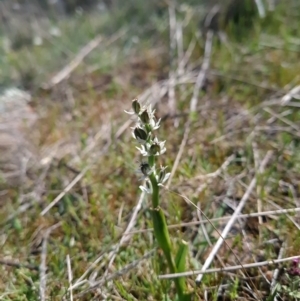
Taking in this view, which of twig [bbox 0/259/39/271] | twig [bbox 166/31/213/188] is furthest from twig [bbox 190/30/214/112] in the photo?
twig [bbox 0/259/39/271]

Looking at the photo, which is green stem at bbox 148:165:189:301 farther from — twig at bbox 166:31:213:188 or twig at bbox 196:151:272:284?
twig at bbox 166:31:213:188

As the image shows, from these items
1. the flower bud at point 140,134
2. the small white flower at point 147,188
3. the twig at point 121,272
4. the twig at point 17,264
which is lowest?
the twig at point 121,272

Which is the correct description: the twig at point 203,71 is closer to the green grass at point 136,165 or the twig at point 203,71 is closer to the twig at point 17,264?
the green grass at point 136,165

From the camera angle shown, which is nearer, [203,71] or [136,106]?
[136,106]

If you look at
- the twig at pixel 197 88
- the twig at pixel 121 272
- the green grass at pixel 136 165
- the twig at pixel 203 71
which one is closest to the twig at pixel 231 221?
the green grass at pixel 136 165

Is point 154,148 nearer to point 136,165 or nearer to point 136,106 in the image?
point 136,106

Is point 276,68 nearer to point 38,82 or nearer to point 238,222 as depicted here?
point 238,222

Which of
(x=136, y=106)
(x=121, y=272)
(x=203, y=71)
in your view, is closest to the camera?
(x=136, y=106)

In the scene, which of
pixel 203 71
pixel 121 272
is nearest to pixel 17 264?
pixel 121 272

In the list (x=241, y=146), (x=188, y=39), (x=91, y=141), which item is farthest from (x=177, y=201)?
(x=188, y=39)
